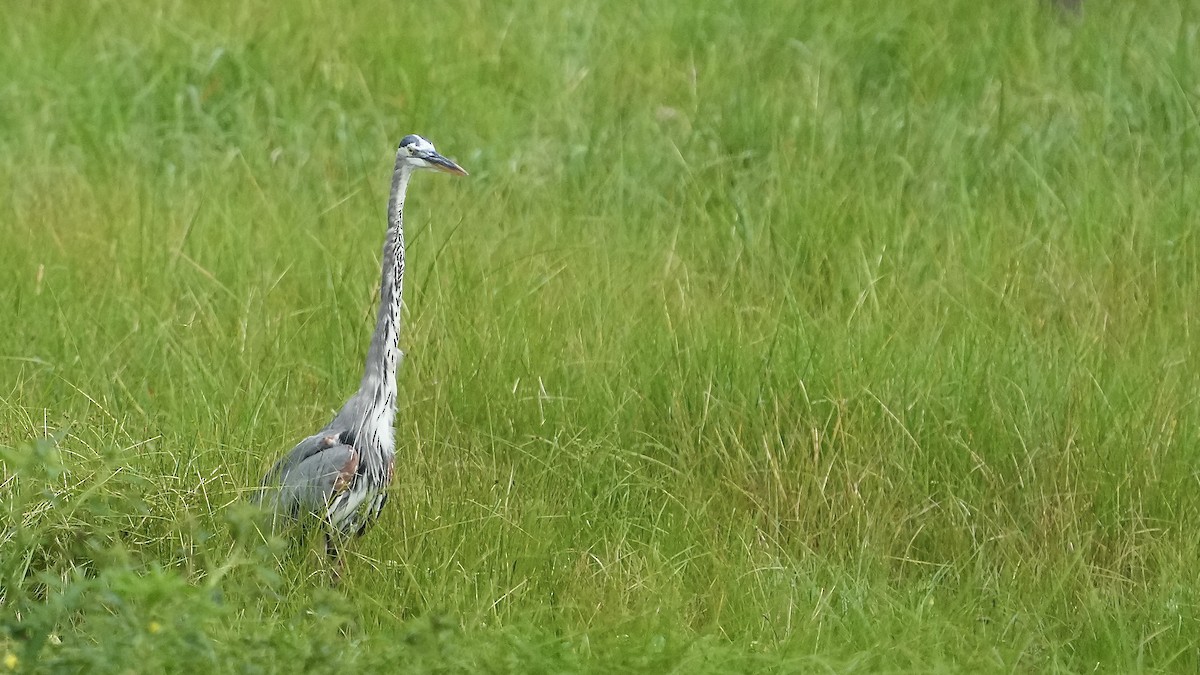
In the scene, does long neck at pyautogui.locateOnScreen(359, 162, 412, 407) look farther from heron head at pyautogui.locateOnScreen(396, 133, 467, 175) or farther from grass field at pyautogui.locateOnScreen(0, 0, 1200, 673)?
grass field at pyautogui.locateOnScreen(0, 0, 1200, 673)

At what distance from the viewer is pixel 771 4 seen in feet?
24.2

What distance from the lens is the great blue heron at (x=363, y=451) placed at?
3730 mm

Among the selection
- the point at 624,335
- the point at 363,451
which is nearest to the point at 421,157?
the point at 363,451

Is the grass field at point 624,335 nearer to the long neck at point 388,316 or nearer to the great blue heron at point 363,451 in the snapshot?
the great blue heron at point 363,451

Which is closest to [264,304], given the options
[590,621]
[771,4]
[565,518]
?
[565,518]

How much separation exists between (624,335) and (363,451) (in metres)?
1.06

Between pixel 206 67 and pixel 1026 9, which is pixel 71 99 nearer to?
pixel 206 67

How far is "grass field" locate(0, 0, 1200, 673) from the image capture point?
3.53 metres

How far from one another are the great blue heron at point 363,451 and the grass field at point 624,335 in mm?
91

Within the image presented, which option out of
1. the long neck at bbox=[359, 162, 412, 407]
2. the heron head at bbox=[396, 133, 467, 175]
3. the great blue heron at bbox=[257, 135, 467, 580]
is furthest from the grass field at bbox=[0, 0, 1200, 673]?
the heron head at bbox=[396, 133, 467, 175]

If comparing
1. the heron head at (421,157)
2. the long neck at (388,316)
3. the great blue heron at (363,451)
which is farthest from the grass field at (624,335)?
the heron head at (421,157)

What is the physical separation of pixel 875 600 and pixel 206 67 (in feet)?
13.4

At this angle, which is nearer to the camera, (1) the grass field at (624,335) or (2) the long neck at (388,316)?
(1) the grass field at (624,335)

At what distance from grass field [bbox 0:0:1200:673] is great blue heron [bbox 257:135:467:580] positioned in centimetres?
9
